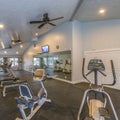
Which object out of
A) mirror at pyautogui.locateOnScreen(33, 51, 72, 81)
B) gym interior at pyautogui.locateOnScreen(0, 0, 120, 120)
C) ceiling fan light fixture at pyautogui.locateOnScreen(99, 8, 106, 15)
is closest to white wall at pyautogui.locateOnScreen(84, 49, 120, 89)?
gym interior at pyautogui.locateOnScreen(0, 0, 120, 120)

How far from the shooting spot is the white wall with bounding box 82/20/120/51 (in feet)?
17.6

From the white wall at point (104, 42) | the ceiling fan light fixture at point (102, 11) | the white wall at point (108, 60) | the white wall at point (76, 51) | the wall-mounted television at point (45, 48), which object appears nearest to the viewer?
the ceiling fan light fixture at point (102, 11)

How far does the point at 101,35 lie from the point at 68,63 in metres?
2.28

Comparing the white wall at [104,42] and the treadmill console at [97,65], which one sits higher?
the white wall at [104,42]

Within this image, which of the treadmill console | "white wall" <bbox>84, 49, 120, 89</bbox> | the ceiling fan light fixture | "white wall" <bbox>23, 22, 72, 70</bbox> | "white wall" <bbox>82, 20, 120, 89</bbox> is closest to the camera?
the treadmill console

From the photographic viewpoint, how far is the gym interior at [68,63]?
259cm

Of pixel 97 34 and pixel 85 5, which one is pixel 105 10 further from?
pixel 97 34

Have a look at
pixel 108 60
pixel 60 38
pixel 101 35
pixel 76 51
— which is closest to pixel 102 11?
pixel 101 35

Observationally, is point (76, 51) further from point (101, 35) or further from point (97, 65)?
point (97, 65)

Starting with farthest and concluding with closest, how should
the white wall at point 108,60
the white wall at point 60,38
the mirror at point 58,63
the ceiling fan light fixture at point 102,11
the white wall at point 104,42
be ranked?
the mirror at point 58,63 → the white wall at point 60,38 → the white wall at point 104,42 → the white wall at point 108,60 → the ceiling fan light fixture at point 102,11

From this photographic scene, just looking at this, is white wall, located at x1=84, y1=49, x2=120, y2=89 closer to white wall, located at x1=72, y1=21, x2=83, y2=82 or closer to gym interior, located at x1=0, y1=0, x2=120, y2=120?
gym interior, located at x1=0, y1=0, x2=120, y2=120

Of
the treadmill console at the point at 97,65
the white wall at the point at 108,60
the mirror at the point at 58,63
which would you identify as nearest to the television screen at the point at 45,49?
the mirror at the point at 58,63

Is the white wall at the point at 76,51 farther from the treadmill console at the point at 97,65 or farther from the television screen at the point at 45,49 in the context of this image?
the treadmill console at the point at 97,65

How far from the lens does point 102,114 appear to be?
2.08 m
